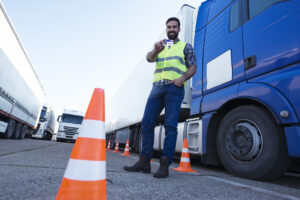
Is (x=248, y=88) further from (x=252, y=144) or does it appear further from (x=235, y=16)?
(x=235, y=16)

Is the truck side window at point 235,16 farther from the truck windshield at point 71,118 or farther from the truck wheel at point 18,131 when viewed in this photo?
the truck windshield at point 71,118

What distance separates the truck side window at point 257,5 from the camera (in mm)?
2558

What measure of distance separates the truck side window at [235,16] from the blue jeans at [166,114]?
1377 mm

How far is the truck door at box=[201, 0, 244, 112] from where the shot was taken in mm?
2904

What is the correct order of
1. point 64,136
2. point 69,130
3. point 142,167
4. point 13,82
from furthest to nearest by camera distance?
1. point 69,130
2. point 64,136
3. point 13,82
4. point 142,167

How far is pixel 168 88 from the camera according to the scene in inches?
101

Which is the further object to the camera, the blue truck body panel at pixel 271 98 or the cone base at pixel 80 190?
the blue truck body panel at pixel 271 98

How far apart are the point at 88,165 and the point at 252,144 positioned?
214 centimetres

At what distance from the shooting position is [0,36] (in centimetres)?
694

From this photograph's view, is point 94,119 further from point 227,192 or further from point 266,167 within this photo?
point 266,167

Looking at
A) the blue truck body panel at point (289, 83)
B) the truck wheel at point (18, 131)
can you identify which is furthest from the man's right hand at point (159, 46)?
the truck wheel at point (18, 131)

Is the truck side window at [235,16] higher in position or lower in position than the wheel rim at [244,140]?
higher

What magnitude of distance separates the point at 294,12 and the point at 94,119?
237cm

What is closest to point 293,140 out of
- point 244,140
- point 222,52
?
point 244,140
